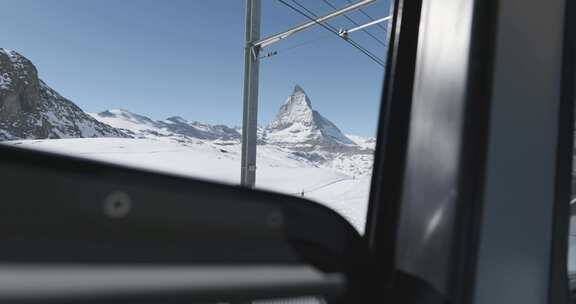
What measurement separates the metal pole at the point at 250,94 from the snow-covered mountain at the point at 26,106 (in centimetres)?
282

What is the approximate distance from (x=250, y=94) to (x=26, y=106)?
3.83 metres

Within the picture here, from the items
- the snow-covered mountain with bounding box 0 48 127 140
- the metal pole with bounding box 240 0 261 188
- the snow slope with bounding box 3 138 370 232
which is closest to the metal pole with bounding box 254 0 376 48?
the metal pole with bounding box 240 0 261 188

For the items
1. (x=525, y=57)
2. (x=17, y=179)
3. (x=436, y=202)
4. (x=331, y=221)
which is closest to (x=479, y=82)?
(x=525, y=57)

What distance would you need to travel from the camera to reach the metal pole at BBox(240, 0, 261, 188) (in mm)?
5559

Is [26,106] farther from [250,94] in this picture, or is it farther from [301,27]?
[301,27]

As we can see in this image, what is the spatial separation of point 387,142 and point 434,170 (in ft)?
0.41

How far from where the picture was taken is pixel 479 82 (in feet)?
2.47

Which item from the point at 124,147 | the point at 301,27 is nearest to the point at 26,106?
the point at 124,147

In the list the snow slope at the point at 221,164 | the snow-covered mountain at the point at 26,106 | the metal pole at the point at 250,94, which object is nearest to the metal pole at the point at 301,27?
Answer: the metal pole at the point at 250,94

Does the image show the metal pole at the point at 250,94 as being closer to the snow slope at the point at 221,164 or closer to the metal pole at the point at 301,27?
the metal pole at the point at 301,27

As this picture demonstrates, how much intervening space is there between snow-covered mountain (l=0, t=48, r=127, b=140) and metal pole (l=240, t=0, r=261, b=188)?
9.24 ft

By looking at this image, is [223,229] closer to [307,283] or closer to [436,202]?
[307,283]

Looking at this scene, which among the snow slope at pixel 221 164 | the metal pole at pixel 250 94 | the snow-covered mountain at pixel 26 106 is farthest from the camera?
the metal pole at pixel 250 94

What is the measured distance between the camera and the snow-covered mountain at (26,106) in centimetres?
439
